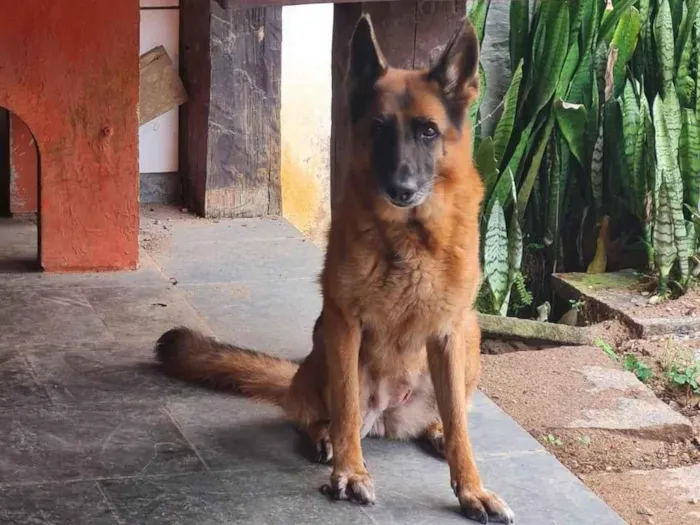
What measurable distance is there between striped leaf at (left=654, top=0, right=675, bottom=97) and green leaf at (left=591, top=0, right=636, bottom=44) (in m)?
0.18

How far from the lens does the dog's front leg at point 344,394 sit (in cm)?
303

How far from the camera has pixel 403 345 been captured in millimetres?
3098

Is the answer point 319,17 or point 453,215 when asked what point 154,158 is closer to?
point 319,17

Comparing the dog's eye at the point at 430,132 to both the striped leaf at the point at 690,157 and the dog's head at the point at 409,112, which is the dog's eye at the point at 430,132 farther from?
the striped leaf at the point at 690,157

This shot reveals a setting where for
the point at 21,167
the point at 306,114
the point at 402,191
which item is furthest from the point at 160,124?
the point at 402,191

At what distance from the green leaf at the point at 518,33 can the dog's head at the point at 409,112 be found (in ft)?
11.5

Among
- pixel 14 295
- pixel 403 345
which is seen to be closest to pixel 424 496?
pixel 403 345

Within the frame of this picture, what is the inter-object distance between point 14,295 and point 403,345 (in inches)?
82.6

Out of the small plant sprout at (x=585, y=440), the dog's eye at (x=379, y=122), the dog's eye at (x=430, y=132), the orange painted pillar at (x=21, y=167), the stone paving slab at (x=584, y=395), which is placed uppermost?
the dog's eye at (x=379, y=122)

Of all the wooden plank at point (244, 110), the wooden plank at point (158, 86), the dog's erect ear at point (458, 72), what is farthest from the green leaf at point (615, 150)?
the dog's erect ear at point (458, 72)

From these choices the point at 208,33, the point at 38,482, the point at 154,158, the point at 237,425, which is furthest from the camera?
the point at 154,158

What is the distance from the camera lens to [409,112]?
2.90 metres

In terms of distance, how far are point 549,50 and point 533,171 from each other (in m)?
0.68

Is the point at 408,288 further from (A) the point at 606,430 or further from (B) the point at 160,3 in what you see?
(B) the point at 160,3
